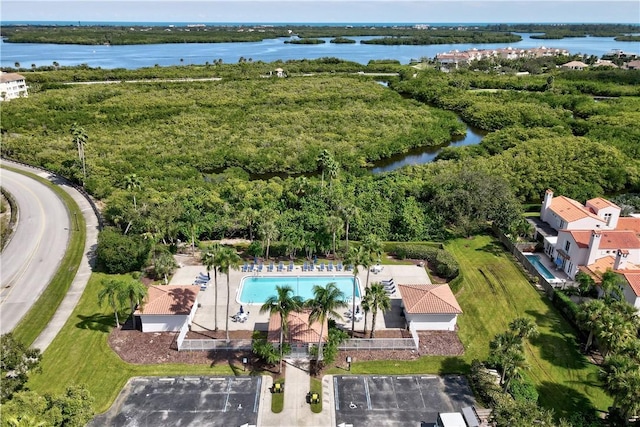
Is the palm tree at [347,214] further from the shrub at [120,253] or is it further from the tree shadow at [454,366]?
the shrub at [120,253]

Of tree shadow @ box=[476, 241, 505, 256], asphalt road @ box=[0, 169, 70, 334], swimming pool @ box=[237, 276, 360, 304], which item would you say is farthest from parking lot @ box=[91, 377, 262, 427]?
tree shadow @ box=[476, 241, 505, 256]

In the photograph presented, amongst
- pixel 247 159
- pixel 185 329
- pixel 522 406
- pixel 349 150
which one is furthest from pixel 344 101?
pixel 522 406

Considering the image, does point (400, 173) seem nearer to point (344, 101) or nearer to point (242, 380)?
point (242, 380)

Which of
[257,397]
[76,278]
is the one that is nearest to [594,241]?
[257,397]

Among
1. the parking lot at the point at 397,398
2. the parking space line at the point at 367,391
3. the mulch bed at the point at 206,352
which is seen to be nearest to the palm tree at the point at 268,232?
the mulch bed at the point at 206,352

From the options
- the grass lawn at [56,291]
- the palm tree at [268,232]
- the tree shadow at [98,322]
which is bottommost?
the tree shadow at [98,322]

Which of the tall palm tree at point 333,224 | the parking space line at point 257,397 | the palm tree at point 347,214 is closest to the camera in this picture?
the parking space line at point 257,397

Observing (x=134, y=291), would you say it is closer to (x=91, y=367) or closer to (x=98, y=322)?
(x=98, y=322)

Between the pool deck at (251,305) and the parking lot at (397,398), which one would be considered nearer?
the parking lot at (397,398)
